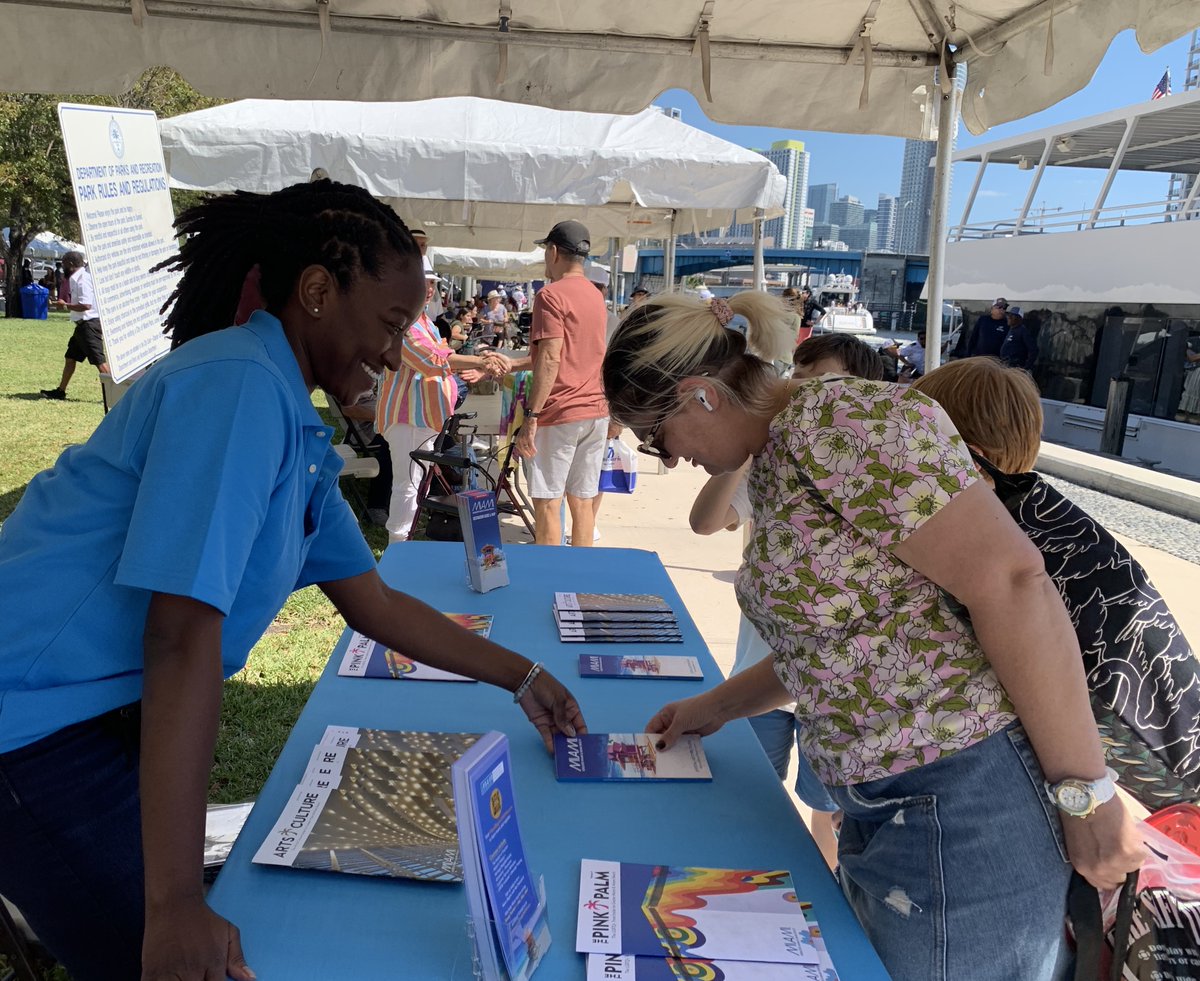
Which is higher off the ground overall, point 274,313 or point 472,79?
point 472,79

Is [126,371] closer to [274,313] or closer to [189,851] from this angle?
[274,313]

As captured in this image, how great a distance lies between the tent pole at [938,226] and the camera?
130 inches

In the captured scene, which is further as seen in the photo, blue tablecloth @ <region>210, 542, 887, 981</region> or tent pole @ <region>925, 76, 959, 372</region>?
tent pole @ <region>925, 76, 959, 372</region>

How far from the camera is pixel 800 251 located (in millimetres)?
80625

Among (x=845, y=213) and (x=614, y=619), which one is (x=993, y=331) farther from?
(x=845, y=213)

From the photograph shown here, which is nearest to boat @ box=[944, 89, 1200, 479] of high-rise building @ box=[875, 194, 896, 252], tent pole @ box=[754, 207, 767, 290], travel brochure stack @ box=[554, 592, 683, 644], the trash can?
tent pole @ box=[754, 207, 767, 290]

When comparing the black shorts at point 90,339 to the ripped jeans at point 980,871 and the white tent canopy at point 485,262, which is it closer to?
the white tent canopy at point 485,262

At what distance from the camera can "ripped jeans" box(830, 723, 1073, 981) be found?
1215mm

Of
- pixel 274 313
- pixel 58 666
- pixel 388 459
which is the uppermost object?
pixel 274 313

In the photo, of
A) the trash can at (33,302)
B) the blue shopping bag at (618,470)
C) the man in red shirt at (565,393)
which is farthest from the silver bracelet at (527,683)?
the trash can at (33,302)

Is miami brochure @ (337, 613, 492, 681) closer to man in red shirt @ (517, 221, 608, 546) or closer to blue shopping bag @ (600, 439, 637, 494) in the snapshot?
man in red shirt @ (517, 221, 608, 546)

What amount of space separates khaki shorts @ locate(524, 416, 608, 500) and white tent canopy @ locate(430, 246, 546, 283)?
13.9 m

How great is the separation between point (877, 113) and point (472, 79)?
1.56m

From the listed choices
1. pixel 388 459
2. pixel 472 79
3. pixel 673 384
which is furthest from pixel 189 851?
pixel 388 459
